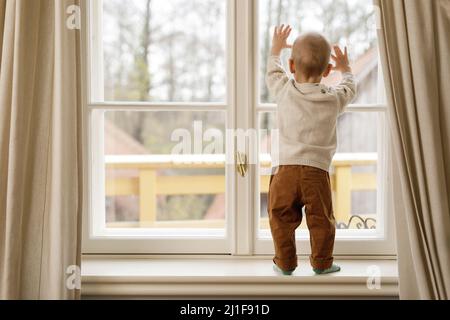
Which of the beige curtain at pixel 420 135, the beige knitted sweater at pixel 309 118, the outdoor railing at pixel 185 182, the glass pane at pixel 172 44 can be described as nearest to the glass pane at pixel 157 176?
the outdoor railing at pixel 185 182

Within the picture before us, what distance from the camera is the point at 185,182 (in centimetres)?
301

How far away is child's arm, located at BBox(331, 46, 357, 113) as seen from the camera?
62.4 inches

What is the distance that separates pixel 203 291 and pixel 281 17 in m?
1.02

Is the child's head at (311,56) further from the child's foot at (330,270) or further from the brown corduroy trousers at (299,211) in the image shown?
the child's foot at (330,270)

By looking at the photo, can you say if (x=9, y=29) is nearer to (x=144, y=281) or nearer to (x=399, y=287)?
(x=144, y=281)

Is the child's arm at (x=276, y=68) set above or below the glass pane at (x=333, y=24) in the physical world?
below

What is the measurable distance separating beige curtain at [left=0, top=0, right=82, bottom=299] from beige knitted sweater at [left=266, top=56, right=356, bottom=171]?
65cm

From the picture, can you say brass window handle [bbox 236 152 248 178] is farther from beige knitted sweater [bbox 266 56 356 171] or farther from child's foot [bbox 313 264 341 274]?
child's foot [bbox 313 264 341 274]

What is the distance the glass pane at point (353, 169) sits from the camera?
193cm

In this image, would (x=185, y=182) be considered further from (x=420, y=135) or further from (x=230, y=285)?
(x=420, y=135)

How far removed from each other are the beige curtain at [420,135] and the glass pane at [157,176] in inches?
27.7

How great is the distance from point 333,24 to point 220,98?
1.68ft

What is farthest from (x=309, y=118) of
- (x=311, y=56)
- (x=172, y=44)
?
(x=172, y=44)

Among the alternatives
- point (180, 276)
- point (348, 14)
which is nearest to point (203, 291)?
point (180, 276)
